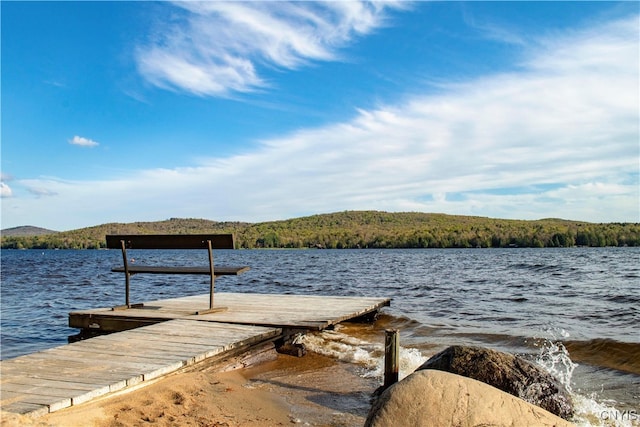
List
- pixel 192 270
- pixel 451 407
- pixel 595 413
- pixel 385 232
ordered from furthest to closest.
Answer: pixel 385 232
pixel 192 270
pixel 595 413
pixel 451 407

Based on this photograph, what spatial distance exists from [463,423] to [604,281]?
2481 centimetres

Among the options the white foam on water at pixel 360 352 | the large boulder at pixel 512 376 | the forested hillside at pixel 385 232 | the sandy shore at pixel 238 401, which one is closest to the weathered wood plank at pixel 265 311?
the white foam on water at pixel 360 352

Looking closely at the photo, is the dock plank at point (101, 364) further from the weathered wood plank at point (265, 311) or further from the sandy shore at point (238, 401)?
the weathered wood plank at point (265, 311)

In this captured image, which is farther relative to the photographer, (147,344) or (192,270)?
(192,270)

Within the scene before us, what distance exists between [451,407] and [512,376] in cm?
215

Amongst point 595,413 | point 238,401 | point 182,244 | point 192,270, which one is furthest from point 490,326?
point 238,401

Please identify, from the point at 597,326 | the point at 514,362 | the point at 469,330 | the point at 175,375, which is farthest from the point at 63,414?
the point at 597,326

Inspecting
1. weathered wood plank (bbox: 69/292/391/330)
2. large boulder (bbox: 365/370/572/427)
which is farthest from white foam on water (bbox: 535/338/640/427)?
weathered wood plank (bbox: 69/292/391/330)

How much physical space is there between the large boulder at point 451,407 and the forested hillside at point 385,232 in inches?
2741

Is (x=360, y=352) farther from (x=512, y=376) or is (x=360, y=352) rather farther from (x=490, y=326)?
(x=490, y=326)

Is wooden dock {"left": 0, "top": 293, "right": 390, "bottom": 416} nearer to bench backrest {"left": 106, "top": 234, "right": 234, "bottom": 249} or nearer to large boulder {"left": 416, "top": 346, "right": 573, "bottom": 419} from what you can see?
bench backrest {"left": 106, "top": 234, "right": 234, "bottom": 249}

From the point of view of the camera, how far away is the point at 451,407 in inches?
167

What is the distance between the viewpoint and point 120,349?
7.00m

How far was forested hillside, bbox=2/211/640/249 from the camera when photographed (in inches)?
3430
